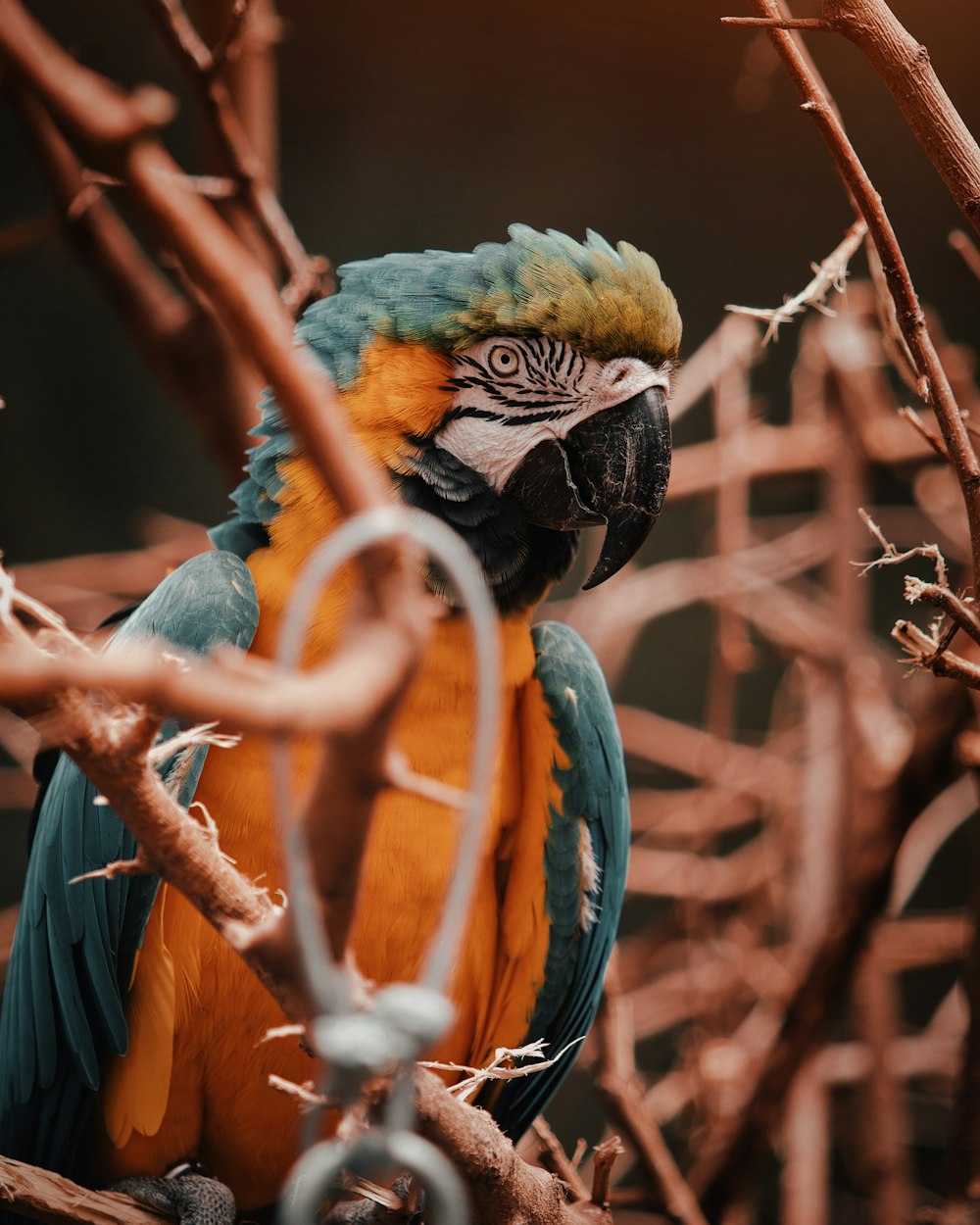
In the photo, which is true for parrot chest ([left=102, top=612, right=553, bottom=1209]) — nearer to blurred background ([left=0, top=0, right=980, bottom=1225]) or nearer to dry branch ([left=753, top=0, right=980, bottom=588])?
dry branch ([left=753, top=0, right=980, bottom=588])

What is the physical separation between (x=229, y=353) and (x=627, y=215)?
187cm

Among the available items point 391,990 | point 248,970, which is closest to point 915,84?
point 391,990

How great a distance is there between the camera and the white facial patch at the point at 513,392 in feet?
4.87

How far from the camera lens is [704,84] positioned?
3.48 metres

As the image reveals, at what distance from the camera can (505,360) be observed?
1.49m

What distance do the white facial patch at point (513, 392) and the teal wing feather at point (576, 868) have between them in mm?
318

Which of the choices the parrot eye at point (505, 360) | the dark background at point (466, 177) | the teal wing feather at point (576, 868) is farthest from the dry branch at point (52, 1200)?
the dark background at point (466, 177)

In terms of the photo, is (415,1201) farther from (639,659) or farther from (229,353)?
(639,659)

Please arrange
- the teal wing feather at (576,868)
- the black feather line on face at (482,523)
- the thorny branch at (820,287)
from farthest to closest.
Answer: the teal wing feather at (576,868), the black feather line on face at (482,523), the thorny branch at (820,287)

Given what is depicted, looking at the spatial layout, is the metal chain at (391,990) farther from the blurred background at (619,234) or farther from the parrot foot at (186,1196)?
the blurred background at (619,234)

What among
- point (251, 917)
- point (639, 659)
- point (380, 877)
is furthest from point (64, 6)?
point (251, 917)

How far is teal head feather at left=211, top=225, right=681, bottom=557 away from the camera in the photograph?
146 cm

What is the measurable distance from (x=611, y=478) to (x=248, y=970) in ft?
2.50

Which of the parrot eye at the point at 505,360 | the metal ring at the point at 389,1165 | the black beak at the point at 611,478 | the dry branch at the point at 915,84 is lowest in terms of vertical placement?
the metal ring at the point at 389,1165
